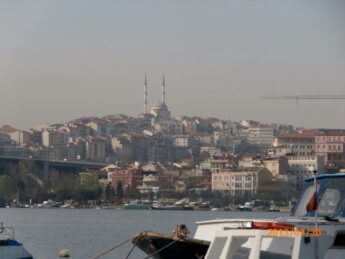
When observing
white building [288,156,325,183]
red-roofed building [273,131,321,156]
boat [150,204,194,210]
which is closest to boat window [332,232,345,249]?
boat [150,204,194,210]

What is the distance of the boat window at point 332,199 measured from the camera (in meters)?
17.0

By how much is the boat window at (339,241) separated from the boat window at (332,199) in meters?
1.61

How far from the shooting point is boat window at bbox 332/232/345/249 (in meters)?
15.1

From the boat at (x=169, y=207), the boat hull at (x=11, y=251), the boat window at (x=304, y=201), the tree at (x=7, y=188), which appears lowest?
the boat hull at (x=11, y=251)

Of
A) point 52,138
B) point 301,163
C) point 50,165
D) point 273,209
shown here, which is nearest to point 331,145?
point 301,163

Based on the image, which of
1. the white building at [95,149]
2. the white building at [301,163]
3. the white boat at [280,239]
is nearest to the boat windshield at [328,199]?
the white boat at [280,239]

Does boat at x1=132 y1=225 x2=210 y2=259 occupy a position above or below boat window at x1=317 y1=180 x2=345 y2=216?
below

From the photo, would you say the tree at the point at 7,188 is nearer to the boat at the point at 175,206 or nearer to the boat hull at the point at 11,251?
the boat at the point at 175,206

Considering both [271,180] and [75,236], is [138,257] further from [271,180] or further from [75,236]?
[271,180]

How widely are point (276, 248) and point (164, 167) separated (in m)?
133

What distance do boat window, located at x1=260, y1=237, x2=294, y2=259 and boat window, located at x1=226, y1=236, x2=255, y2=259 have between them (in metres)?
0.14

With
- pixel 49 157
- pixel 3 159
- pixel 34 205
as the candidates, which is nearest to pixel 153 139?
pixel 49 157

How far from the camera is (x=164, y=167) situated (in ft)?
486

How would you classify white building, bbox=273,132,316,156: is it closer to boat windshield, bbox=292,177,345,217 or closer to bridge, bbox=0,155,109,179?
bridge, bbox=0,155,109,179
